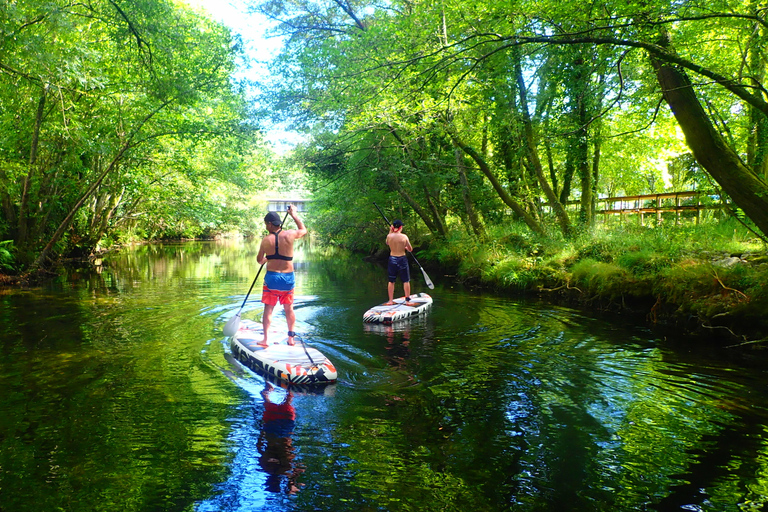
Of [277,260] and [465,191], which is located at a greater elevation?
[465,191]

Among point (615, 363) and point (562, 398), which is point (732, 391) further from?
point (562, 398)

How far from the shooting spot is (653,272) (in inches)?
386

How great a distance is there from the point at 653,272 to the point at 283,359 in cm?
728

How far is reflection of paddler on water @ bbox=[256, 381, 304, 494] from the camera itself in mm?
3570

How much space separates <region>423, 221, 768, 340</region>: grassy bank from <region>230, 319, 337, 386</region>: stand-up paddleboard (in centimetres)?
601

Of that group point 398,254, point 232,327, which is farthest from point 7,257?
point 398,254

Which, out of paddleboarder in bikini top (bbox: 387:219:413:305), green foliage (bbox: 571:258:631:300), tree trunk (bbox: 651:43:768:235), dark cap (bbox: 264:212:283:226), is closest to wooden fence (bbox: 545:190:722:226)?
green foliage (bbox: 571:258:631:300)

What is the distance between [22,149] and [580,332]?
49.0 feet

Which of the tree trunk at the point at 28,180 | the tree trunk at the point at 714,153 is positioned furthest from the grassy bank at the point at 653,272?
the tree trunk at the point at 28,180

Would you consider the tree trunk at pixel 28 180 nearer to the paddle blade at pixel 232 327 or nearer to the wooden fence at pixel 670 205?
the paddle blade at pixel 232 327

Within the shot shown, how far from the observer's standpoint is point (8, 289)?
1275 centimetres

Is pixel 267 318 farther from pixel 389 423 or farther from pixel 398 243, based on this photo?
pixel 398 243

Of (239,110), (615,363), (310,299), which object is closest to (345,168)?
(239,110)

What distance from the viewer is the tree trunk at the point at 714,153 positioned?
7113mm
